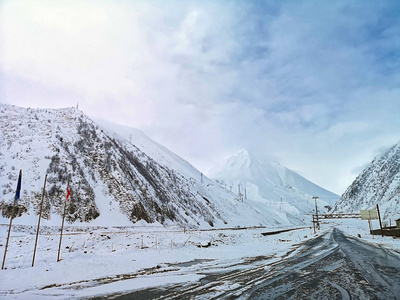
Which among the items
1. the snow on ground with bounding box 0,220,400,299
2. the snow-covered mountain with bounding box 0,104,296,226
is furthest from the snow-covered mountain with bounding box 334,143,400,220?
the snow on ground with bounding box 0,220,400,299

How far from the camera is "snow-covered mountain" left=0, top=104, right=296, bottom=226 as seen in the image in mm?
40812

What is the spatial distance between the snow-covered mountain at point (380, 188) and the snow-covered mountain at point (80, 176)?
77.2 m

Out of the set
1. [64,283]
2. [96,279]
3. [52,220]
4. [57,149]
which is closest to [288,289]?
[96,279]

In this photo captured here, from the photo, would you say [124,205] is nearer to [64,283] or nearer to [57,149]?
[57,149]

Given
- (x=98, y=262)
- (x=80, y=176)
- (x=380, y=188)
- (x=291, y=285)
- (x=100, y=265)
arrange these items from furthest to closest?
1. (x=380, y=188)
2. (x=80, y=176)
3. (x=98, y=262)
4. (x=100, y=265)
5. (x=291, y=285)

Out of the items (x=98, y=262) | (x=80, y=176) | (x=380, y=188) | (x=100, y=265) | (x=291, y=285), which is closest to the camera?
(x=291, y=285)

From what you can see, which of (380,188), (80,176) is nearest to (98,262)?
(80,176)

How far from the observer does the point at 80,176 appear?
4831cm

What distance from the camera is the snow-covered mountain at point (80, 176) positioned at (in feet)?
134

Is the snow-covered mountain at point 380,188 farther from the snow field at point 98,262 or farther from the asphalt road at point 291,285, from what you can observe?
the asphalt road at point 291,285

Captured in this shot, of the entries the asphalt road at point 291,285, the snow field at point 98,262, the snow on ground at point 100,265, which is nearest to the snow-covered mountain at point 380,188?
the snow field at point 98,262

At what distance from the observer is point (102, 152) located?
2293 inches

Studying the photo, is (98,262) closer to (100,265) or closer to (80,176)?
(100,265)

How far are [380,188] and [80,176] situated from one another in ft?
465
